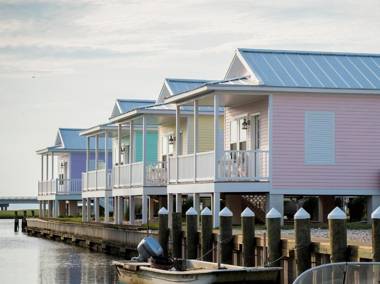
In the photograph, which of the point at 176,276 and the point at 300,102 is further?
the point at 300,102

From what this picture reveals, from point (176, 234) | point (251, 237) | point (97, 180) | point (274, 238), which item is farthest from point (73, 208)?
point (274, 238)

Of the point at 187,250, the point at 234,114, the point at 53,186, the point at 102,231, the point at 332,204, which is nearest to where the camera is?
the point at 187,250

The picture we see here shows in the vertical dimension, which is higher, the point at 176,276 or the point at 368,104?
the point at 368,104

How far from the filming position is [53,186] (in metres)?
70.0

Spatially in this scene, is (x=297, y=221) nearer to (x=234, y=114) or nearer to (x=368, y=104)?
(x=368, y=104)

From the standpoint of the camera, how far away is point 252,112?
126ft

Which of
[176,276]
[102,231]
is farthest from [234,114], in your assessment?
[176,276]

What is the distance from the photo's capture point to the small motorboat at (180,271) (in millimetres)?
24828

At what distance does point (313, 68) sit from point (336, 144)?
3.12 m

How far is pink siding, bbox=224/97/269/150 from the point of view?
121 ft

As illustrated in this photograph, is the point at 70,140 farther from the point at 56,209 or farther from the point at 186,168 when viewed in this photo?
the point at 186,168

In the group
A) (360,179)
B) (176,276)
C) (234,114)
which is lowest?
(176,276)

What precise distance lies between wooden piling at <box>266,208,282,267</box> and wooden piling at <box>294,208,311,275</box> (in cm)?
136

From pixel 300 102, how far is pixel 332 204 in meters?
4.30
